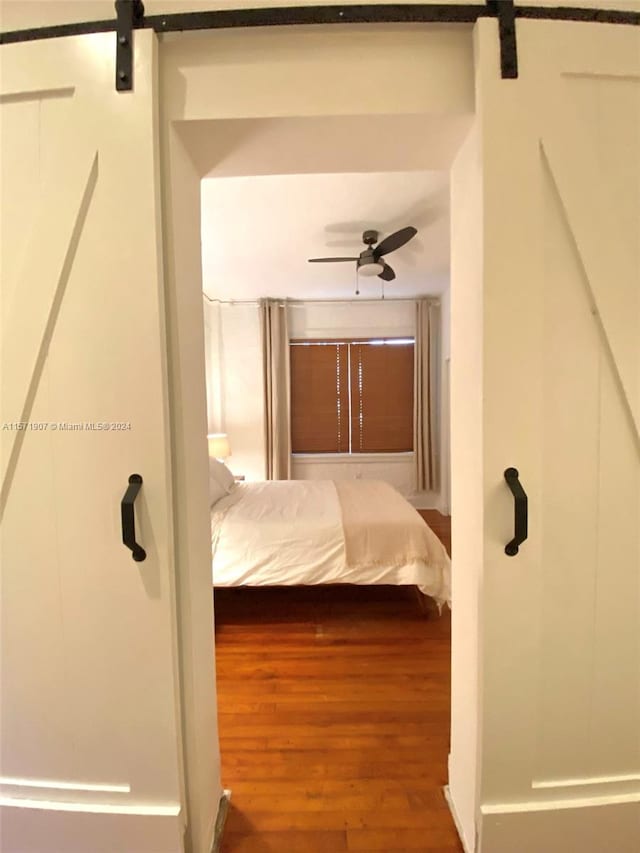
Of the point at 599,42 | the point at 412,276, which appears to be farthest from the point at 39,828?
the point at 412,276

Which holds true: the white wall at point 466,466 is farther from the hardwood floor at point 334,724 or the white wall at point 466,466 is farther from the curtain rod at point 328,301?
the curtain rod at point 328,301

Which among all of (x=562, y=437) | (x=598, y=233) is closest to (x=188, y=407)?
(x=562, y=437)

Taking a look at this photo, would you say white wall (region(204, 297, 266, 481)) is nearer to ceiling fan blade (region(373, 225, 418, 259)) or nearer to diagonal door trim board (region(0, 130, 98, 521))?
ceiling fan blade (region(373, 225, 418, 259))

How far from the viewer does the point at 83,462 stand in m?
0.95

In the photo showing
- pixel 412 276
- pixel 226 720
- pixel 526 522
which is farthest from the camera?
pixel 412 276

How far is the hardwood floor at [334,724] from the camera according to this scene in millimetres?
1114

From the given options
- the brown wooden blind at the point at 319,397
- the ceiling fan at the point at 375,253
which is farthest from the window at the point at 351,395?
the ceiling fan at the point at 375,253

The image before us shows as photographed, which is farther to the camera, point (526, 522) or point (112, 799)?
point (112, 799)

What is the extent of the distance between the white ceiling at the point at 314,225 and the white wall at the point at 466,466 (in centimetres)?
125

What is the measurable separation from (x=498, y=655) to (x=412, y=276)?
3.63m

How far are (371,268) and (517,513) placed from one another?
238 cm

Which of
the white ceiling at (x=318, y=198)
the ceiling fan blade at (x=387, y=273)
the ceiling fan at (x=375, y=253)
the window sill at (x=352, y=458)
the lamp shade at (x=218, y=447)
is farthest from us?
the window sill at (x=352, y=458)

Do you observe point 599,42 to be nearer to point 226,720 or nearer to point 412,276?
point 226,720

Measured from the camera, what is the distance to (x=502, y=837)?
0.97 meters
